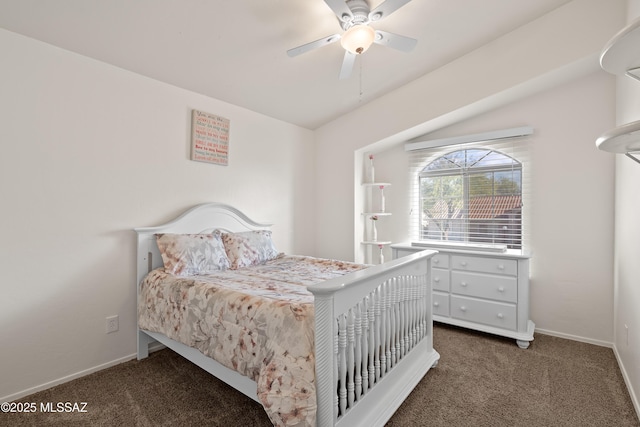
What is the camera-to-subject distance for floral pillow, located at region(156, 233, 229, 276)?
2.34 meters

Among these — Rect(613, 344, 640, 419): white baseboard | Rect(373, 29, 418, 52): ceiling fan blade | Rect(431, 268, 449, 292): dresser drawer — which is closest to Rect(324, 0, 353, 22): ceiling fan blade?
Rect(373, 29, 418, 52): ceiling fan blade

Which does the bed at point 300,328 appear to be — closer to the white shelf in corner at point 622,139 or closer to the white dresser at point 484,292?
the white dresser at point 484,292

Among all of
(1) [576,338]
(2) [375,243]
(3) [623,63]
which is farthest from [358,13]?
(1) [576,338]

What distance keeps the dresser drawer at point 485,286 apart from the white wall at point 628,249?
0.70m

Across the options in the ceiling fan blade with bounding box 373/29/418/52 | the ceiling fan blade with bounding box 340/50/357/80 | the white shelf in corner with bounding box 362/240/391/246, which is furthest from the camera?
the white shelf in corner with bounding box 362/240/391/246

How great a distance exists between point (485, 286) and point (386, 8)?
2.47m

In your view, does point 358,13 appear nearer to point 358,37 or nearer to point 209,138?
point 358,37

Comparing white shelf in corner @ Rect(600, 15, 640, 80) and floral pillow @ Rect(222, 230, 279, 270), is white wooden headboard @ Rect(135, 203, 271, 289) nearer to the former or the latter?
floral pillow @ Rect(222, 230, 279, 270)

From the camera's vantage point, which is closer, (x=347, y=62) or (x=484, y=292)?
(x=347, y=62)

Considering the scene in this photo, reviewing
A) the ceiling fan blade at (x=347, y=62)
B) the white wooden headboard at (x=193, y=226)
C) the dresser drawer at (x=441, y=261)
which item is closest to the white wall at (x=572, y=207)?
the dresser drawer at (x=441, y=261)

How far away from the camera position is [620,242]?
2.34 metres

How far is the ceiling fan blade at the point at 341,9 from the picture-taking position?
166 cm

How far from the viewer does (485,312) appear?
2.81 meters

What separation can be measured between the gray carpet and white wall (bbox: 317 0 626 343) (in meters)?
0.50
